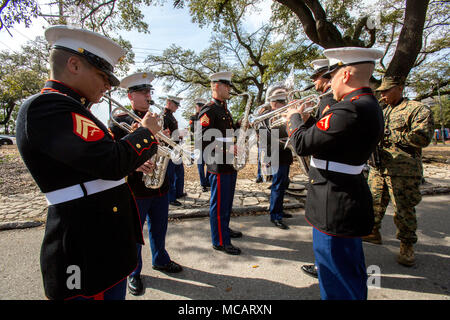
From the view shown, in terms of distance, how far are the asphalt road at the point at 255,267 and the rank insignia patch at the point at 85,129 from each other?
1996 millimetres

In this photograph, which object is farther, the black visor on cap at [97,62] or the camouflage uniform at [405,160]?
the camouflage uniform at [405,160]

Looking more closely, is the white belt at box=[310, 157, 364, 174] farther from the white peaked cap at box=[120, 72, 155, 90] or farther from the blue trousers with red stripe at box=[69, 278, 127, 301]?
the white peaked cap at box=[120, 72, 155, 90]

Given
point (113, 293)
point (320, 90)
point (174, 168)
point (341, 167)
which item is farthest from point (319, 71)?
point (174, 168)

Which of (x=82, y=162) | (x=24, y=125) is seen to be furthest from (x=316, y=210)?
(x=24, y=125)

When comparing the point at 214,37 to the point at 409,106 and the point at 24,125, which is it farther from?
the point at 24,125

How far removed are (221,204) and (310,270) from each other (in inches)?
54.9

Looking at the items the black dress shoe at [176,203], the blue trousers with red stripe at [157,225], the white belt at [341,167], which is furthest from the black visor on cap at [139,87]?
the black dress shoe at [176,203]

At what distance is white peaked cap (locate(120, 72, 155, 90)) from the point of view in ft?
8.34

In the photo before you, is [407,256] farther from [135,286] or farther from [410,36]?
[410,36]

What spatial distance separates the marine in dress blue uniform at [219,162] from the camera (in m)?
3.18

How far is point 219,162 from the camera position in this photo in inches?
124

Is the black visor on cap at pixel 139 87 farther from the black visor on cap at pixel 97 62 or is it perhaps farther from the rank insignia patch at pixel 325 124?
the rank insignia patch at pixel 325 124

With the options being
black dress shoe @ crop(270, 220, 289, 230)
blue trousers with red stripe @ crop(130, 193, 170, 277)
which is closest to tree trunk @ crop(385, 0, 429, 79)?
black dress shoe @ crop(270, 220, 289, 230)

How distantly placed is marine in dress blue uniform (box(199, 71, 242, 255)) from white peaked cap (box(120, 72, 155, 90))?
3.04ft
